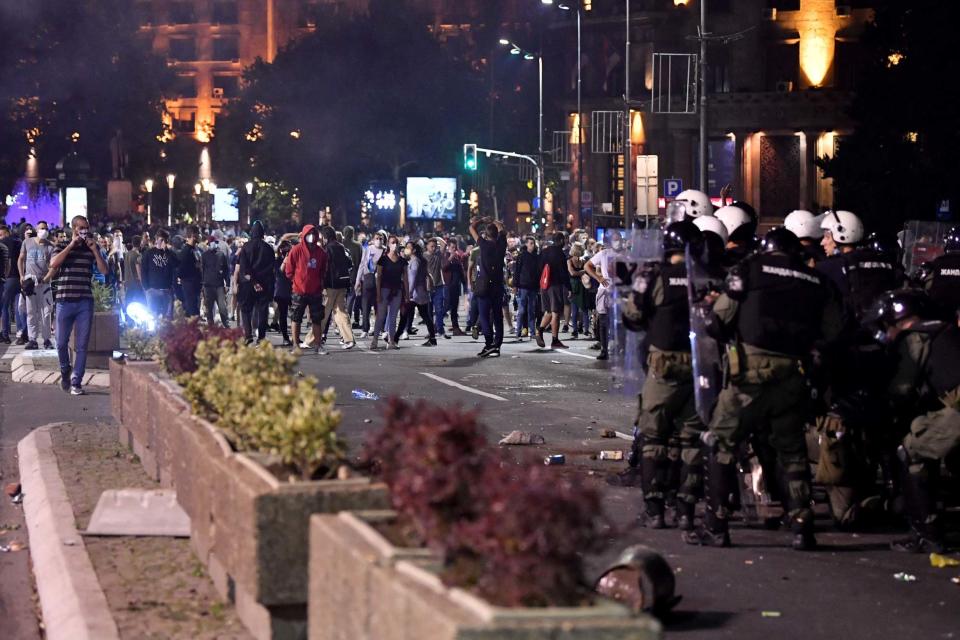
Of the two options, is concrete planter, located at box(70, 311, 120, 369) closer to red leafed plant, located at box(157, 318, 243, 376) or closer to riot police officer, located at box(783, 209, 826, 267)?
red leafed plant, located at box(157, 318, 243, 376)

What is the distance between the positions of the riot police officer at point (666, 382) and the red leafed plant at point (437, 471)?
493 centimetres

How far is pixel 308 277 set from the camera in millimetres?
24484

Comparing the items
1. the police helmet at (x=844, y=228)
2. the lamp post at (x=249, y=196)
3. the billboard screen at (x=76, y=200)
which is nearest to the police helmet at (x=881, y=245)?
the police helmet at (x=844, y=228)

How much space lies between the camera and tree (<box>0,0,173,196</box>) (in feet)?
152

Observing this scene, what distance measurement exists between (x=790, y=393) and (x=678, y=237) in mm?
1344

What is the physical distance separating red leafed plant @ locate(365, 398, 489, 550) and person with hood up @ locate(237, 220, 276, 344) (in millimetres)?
21113

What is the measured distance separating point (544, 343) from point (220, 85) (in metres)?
138

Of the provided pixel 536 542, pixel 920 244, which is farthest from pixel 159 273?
pixel 536 542

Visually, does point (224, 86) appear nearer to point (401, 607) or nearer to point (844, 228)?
point (844, 228)

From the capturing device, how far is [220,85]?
16112 centimetres

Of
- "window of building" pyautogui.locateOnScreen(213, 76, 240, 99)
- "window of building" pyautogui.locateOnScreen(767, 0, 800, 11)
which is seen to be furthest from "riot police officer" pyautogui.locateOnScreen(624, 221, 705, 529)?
"window of building" pyautogui.locateOnScreen(213, 76, 240, 99)

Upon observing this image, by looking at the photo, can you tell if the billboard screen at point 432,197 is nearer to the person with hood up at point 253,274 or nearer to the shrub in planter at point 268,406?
the person with hood up at point 253,274

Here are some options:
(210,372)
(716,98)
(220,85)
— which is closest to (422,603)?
(210,372)

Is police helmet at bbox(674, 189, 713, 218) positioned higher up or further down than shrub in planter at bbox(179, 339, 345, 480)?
higher up
